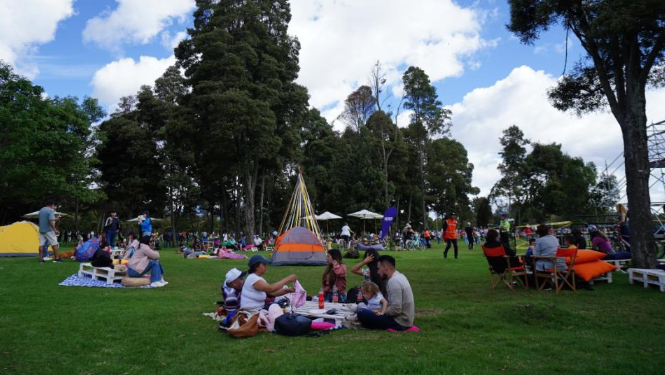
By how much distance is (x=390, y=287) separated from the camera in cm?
603

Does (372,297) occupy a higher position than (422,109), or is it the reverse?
(422,109)

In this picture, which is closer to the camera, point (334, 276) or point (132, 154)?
point (334, 276)

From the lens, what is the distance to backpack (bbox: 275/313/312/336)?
19.2 ft

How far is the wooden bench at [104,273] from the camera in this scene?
35.1ft

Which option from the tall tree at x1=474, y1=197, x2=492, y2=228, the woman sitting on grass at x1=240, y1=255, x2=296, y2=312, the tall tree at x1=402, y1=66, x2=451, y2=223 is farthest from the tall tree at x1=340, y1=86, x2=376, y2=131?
the woman sitting on grass at x1=240, y1=255, x2=296, y2=312

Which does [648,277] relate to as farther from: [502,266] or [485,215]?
[485,215]

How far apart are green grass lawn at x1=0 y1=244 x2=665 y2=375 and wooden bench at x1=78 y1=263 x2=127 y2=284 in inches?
58.4

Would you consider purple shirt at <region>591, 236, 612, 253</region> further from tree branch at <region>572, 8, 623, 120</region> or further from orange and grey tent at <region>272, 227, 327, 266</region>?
orange and grey tent at <region>272, 227, 327, 266</region>

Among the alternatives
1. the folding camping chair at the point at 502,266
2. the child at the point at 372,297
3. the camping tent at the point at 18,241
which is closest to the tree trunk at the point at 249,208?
the camping tent at the point at 18,241

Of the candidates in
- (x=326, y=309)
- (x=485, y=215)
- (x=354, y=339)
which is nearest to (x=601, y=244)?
(x=326, y=309)

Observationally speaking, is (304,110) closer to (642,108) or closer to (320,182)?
(320,182)

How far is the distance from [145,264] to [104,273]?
1.14 meters

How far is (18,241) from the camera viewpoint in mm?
18719

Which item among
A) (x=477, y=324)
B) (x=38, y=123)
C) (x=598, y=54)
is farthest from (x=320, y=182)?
(x=477, y=324)
